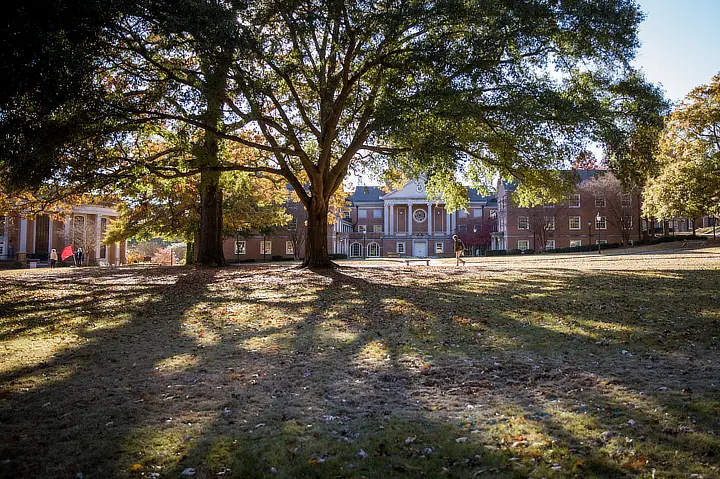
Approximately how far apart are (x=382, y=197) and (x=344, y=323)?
6861 cm

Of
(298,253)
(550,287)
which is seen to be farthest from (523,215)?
(550,287)

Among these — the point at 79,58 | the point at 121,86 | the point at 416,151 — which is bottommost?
the point at 416,151

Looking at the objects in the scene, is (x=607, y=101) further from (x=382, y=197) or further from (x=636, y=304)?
(x=382, y=197)

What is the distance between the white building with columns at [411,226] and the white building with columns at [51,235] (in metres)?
33.7

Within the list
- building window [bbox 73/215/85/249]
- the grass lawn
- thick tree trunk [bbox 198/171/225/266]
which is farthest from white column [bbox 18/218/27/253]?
the grass lawn

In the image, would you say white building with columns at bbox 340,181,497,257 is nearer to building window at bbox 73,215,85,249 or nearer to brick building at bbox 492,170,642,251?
brick building at bbox 492,170,642,251

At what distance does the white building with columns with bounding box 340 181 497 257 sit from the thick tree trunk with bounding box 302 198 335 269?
54.3 meters

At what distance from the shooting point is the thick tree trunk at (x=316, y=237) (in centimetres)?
1958

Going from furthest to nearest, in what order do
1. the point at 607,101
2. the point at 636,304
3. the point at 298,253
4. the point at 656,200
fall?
the point at 298,253 → the point at 656,200 → the point at 607,101 → the point at 636,304

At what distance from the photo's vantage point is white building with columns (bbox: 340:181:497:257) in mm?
75625

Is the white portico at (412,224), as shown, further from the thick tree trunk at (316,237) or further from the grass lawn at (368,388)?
the grass lawn at (368,388)

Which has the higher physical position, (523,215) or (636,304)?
(523,215)

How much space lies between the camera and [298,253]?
54656mm

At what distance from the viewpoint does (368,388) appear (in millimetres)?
5664
